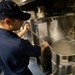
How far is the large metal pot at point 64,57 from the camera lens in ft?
3.25

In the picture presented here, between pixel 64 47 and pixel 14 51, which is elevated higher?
pixel 14 51

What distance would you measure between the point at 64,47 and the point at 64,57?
200 mm

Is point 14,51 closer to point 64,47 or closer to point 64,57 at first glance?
point 64,57

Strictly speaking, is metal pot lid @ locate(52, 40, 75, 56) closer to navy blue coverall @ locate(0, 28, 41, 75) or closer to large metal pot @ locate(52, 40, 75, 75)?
large metal pot @ locate(52, 40, 75, 75)

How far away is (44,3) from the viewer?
1824 mm

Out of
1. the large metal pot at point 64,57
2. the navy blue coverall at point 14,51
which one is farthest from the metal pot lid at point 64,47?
the navy blue coverall at point 14,51

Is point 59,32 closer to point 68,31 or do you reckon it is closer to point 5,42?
point 68,31

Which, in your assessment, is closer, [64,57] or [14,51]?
[14,51]

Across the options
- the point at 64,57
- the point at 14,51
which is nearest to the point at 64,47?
the point at 64,57

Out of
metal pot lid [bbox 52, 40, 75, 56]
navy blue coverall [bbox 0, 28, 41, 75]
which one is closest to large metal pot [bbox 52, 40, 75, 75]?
metal pot lid [bbox 52, 40, 75, 56]

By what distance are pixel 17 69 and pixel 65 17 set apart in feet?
2.52

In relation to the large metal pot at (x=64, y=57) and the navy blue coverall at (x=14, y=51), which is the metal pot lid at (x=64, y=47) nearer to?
the large metal pot at (x=64, y=57)

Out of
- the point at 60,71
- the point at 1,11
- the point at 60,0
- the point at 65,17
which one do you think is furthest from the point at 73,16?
the point at 1,11

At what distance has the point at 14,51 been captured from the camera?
0.81 meters
